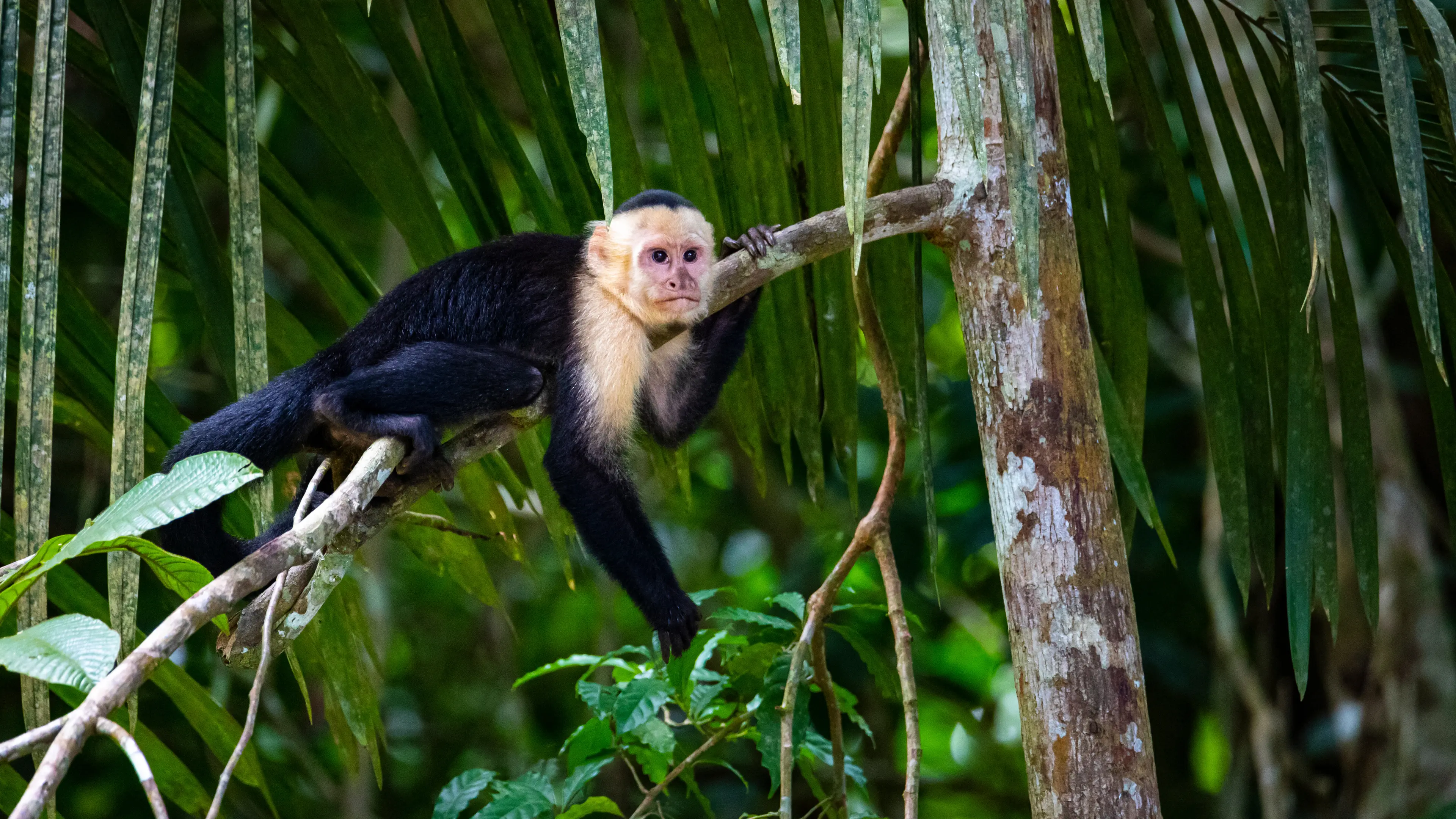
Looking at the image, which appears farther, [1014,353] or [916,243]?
[916,243]

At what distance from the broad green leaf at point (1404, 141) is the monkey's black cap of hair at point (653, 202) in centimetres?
131

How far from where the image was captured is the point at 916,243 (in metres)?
2.14

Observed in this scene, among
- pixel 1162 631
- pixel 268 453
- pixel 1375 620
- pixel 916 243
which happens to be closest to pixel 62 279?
pixel 268 453

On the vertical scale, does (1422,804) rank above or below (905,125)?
below

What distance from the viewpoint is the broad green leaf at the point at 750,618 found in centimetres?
219

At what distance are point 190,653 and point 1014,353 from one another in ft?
10.2

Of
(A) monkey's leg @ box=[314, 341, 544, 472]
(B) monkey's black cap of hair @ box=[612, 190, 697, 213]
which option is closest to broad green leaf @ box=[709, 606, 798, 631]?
(A) monkey's leg @ box=[314, 341, 544, 472]

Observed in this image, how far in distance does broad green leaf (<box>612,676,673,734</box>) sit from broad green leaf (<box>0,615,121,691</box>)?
1157 millimetres

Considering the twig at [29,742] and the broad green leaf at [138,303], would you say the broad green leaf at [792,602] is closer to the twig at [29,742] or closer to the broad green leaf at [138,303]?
the broad green leaf at [138,303]

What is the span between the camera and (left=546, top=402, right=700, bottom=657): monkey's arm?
2398mm

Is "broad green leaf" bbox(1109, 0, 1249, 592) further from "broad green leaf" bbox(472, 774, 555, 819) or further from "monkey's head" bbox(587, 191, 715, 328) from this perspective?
"broad green leaf" bbox(472, 774, 555, 819)

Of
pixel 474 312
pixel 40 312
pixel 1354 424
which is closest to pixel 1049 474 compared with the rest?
pixel 1354 424

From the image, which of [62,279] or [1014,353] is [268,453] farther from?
[1014,353]

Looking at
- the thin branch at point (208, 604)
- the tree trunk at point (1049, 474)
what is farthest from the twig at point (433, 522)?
the tree trunk at point (1049, 474)
